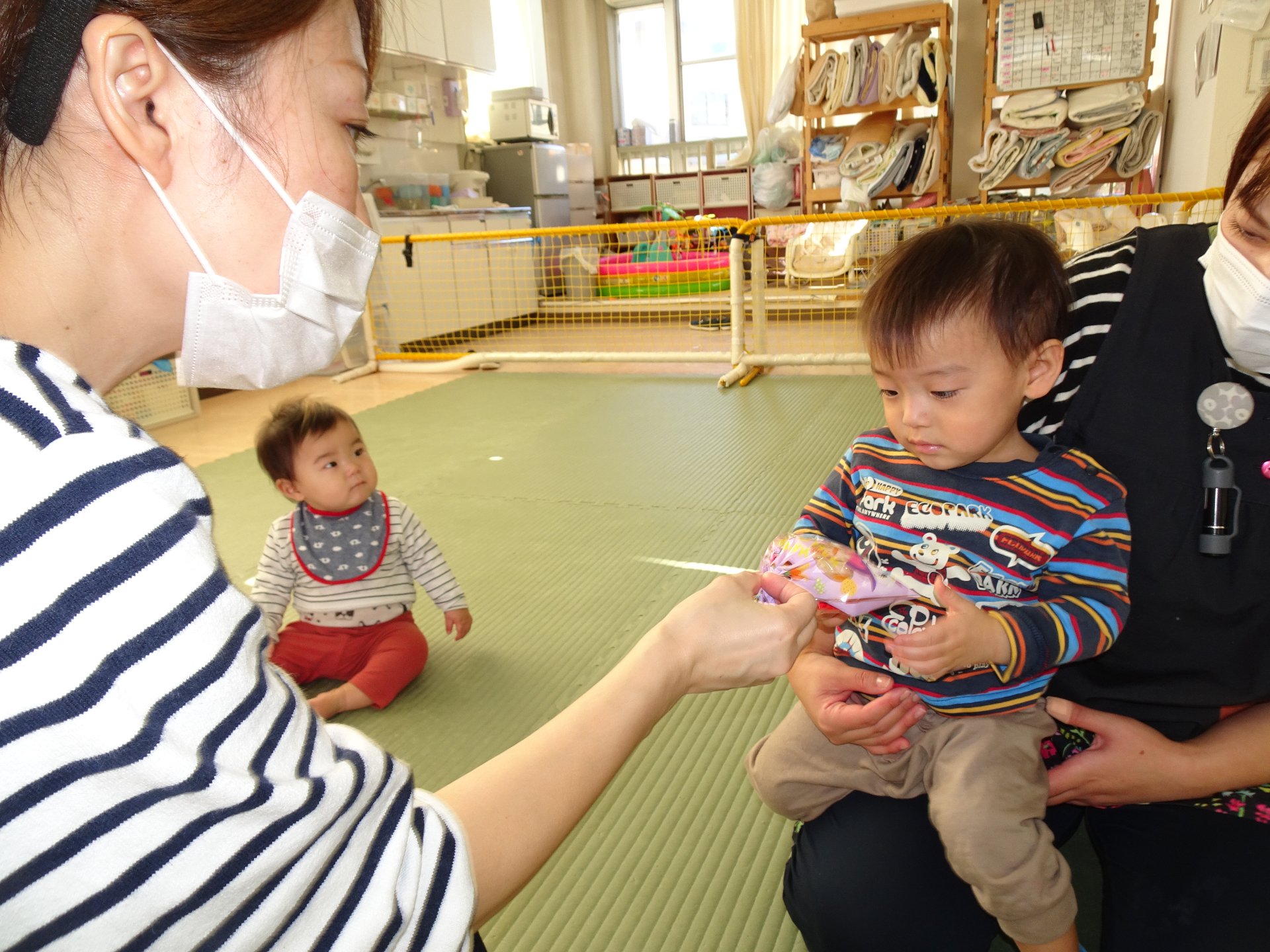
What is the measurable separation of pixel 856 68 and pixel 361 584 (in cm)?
425

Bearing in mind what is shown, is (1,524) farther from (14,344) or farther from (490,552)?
(490,552)

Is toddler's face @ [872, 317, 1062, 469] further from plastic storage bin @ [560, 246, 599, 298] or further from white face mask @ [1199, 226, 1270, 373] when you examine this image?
plastic storage bin @ [560, 246, 599, 298]

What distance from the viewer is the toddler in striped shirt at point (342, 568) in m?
1.66

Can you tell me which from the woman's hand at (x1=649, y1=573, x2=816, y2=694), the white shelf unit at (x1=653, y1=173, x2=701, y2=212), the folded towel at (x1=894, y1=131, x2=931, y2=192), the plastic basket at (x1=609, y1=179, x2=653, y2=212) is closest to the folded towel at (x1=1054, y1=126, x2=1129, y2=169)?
the folded towel at (x1=894, y1=131, x2=931, y2=192)

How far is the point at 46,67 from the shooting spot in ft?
1.60

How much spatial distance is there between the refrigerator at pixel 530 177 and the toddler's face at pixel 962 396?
6.69 meters

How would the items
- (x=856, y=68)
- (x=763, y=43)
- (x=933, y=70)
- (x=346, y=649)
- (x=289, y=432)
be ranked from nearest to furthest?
(x=289, y=432)
(x=346, y=649)
(x=933, y=70)
(x=856, y=68)
(x=763, y=43)

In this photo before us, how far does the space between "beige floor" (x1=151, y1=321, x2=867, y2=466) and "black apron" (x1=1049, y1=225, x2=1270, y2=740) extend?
2.80 meters

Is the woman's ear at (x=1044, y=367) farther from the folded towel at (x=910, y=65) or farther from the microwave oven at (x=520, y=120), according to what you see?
the microwave oven at (x=520, y=120)

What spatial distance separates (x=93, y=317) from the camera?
0.56 metres

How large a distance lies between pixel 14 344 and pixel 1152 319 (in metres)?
1.04

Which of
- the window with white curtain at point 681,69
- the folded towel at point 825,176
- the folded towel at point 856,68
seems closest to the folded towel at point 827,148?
the folded towel at point 825,176

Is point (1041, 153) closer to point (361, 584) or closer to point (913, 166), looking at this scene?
point (913, 166)

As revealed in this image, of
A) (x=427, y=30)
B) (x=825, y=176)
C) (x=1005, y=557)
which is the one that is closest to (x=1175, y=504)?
(x=1005, y=557)
